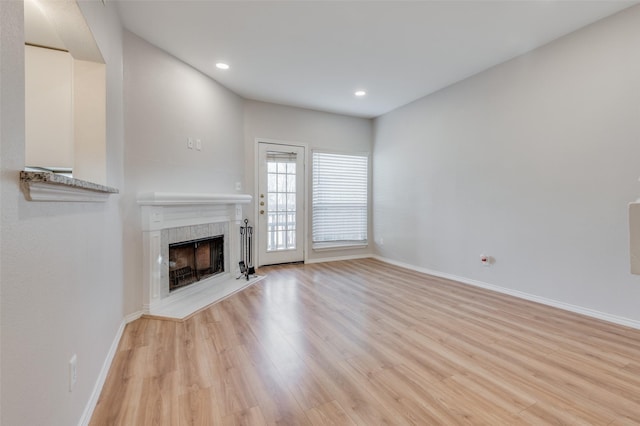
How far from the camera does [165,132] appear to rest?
2.99m

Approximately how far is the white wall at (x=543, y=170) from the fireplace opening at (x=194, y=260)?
303cm

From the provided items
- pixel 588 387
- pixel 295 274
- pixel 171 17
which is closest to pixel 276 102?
pixel 171 17

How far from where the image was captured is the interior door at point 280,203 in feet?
15.3

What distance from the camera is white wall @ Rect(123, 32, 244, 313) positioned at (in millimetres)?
2621

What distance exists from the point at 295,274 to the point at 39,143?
312 cm

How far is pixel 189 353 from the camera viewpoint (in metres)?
2.02

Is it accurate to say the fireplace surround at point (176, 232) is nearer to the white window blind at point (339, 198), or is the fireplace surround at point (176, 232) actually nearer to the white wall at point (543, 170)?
the white window blind at point (339, 198)

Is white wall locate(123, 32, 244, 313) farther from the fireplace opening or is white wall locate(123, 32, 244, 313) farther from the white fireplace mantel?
the fireplace opening

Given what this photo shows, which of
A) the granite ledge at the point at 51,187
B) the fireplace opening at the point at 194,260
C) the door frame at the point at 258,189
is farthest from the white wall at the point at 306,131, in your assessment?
the granite ledge at the point at 51,187

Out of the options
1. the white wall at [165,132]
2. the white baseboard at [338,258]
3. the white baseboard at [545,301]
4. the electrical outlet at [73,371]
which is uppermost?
the white wall at [165,132]

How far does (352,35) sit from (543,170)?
7.96 ft

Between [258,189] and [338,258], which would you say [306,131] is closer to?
[258,189]

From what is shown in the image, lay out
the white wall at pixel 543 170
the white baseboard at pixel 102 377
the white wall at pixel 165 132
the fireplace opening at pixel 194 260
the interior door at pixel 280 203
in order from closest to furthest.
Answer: the white baseboard at pixel 102 377, the white wall at pixel 543 170, the white wall at pixel 165 132, the fireplace opening at pixel 194 260, the interior door at pixel 280 203

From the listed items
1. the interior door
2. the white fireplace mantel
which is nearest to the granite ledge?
the white fireplace mantel
